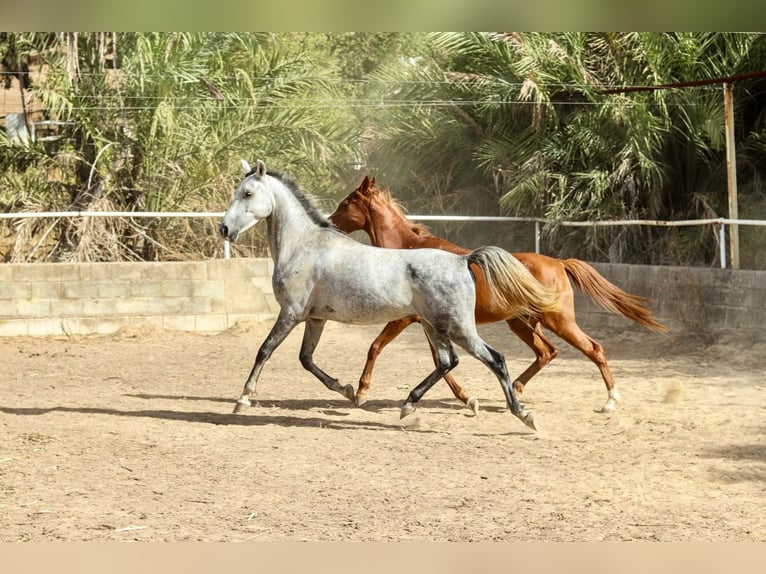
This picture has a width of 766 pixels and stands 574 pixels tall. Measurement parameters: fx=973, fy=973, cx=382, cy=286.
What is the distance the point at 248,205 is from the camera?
6984mm

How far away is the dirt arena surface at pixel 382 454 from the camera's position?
4371mm

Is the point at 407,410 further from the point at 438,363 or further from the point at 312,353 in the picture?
the point at 312,353

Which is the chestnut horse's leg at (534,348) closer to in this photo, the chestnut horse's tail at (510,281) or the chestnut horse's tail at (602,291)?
the chestnut horse's tail at (602,291)

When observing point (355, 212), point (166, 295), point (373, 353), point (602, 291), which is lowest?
point (166, 295)

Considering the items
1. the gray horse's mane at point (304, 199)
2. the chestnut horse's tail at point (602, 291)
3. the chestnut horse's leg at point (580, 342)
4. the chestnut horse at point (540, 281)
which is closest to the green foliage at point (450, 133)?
the chestnut horse's tail at point (602, 291)

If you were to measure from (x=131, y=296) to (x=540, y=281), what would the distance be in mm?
6157

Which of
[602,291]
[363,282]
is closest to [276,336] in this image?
[363,282]

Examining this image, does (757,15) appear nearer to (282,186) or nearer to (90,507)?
(90,507)

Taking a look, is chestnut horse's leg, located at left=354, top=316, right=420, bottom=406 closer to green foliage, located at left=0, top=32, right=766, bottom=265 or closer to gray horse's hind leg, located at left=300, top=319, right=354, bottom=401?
gray horse's hind leg, located at left=300, top=319, right=354, bottom=401

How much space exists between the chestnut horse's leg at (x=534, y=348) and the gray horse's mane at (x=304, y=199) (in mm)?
1700

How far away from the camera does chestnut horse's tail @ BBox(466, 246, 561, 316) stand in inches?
249

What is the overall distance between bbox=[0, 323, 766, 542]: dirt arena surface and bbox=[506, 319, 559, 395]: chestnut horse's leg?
0.21 m

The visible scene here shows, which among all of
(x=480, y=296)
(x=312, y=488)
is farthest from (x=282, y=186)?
(x=312, y=488)

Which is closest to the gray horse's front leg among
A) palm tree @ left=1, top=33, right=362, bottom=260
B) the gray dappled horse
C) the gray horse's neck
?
the gray dappled horse
